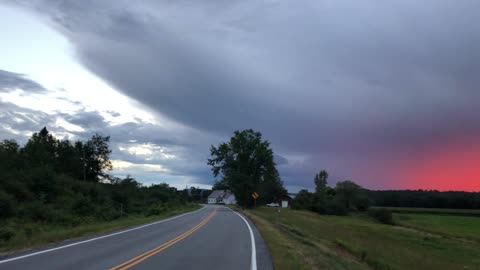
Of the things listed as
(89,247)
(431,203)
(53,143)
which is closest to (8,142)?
(53,143)

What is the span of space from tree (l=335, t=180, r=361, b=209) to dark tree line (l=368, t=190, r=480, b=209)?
1279 centimetres

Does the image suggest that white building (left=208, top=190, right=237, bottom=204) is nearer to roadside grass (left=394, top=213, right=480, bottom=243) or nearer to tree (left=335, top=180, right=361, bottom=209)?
tree (left=335, top=180, right=361, bottom=209)

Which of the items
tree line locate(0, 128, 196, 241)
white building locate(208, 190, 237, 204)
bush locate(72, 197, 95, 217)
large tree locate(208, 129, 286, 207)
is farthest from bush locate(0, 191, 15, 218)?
white building locate(208, 190, 237, 204)

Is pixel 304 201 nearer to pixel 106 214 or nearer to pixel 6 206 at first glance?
pixel 106 214

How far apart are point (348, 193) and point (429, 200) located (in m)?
47.3

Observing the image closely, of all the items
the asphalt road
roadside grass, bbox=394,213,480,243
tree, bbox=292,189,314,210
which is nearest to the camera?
the asphalt road

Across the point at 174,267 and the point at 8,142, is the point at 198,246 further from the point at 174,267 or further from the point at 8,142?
the point at 8,142

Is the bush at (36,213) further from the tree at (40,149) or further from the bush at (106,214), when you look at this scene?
the tree at (40,149)

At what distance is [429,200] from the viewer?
151 m

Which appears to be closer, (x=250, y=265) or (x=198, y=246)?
(x=250, y=265)

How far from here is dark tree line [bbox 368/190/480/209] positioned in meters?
143

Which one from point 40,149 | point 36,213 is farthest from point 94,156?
point 36,213

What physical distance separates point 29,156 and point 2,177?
68.0 ft

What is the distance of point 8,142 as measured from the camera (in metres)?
59.4
